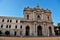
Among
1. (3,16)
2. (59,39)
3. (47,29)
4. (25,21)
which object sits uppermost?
(3,16)

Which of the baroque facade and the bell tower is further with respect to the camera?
the bell tower

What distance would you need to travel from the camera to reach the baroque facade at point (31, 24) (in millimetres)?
40772

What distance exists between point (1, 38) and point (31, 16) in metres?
18.2

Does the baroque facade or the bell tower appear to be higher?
the bell tower

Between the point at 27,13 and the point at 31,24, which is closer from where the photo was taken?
the point at 31,24

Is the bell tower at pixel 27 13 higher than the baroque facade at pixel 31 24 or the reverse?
higher

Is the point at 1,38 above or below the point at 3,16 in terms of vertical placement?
below

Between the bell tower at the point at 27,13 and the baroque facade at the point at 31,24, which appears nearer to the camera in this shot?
the baroque facade at the point at 31,24

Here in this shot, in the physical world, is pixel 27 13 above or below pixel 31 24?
above

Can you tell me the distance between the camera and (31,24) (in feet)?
136

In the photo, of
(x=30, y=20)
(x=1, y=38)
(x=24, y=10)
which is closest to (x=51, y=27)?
(x=30, y=20)

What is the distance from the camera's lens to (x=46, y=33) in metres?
40.5

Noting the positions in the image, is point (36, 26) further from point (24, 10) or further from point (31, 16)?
point (24, 10)

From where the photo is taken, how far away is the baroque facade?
4077 centimetres
